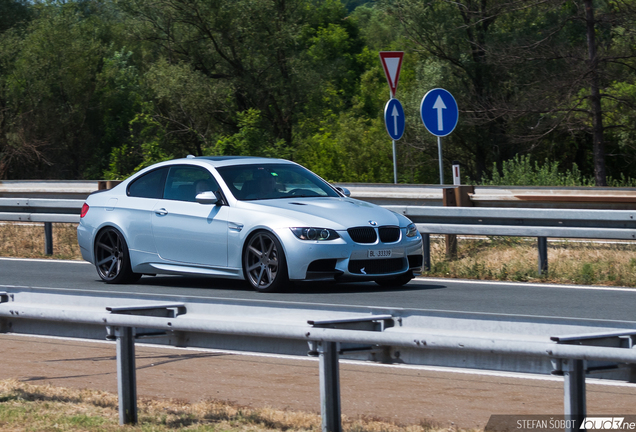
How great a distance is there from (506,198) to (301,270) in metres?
5.36

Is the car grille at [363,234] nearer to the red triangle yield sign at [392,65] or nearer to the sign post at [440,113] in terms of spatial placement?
the sign post at [440,113]

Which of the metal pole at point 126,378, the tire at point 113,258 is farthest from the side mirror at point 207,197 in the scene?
the metal pole at point 126,378

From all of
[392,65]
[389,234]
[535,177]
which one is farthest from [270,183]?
[535,177]

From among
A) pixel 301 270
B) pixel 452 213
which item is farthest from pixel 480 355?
pixel 452 213

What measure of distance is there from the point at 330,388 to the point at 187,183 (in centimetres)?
689

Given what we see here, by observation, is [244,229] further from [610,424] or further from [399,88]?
[399,88]

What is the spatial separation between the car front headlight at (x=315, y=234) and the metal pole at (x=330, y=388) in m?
5.22

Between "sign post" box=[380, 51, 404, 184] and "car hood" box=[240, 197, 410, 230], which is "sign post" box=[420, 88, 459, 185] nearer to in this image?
"sign post" box=[380, 51, 404, 184]

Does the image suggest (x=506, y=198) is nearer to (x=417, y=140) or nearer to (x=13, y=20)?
(x=417, y=140)

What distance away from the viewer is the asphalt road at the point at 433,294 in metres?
9.29

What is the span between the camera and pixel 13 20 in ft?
145

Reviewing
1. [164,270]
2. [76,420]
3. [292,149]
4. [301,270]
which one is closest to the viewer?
[76,420]

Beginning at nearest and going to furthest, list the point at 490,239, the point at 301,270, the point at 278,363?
the point at 278,363 → the point at 301,270 → the point at 490,239

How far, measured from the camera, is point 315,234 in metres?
10.1
